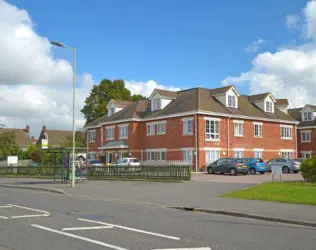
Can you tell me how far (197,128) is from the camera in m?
40.2

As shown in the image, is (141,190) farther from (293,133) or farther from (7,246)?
(293,133)

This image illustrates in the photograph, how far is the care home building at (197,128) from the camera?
4131 centimetres

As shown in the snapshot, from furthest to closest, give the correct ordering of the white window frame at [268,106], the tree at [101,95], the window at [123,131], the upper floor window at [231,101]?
the tree at [101,95]
the white window frame at [268,106]
the window at [123,131]
the upper floor window at [231,101]

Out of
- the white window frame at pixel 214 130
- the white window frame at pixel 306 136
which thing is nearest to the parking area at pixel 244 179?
the white window frame at pixel 214 130

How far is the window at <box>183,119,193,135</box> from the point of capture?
4120 centimetres

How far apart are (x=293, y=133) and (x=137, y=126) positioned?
2055 cm

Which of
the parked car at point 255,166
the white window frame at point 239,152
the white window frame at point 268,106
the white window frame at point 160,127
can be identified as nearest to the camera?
the parked car at point 255,166

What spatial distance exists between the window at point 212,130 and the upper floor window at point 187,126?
157cm

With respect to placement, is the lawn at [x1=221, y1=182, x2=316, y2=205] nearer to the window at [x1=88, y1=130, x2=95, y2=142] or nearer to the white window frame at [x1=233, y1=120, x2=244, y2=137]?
the white window frame at [x1=233, y1=120, x2=244, y2=137]

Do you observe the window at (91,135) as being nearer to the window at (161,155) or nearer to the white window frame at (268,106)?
A: the window at (161,155)

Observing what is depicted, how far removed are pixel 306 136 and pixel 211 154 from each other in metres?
20.7

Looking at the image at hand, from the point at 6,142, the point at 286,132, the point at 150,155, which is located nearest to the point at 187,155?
the point at 150,155

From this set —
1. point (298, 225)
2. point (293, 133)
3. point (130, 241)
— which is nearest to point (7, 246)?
point (130, 241)

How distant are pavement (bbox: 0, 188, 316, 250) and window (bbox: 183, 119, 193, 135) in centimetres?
2758
